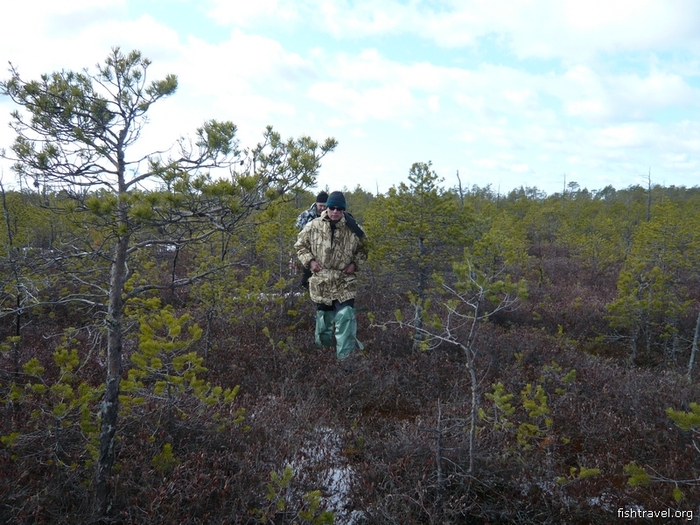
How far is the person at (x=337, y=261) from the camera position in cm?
572

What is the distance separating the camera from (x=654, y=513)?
3.21 meters

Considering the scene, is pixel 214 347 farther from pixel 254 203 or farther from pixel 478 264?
pixel 478 264

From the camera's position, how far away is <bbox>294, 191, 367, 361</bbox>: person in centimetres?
572

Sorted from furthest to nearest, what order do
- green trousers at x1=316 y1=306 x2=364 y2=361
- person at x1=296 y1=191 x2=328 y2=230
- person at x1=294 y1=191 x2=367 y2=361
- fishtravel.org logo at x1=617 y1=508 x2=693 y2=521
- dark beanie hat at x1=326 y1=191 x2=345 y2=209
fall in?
person at x1=296 y1=191 x2=328 y2=230 → green trousers at x1=316 y1=306 x2=364 y2=361 → person at x1=294 y1=191 x2=367 y2=361 → dark beanie hat at x1=326 y1=191 x2=345 y2=209 → fishtravel.org logo at x1=617 y1=508 x2=693 y2=521

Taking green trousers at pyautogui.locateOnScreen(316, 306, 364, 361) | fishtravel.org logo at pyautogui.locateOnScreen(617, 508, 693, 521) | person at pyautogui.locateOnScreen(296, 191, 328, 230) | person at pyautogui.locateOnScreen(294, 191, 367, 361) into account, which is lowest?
fishtravel.org logo at pyautogui.locateOnScreen(617, 508, 693, 521)

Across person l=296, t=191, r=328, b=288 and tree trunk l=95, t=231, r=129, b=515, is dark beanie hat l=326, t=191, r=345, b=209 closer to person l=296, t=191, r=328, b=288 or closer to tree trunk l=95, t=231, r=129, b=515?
person l=296, t=191, r=328, b=288

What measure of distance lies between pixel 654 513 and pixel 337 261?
4.08 m

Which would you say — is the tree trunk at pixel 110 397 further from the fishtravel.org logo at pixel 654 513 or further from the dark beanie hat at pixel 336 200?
the fishtravel.org logo at pixel 654 513

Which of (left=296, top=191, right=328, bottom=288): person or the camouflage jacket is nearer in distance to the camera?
A: the camouflage jacket

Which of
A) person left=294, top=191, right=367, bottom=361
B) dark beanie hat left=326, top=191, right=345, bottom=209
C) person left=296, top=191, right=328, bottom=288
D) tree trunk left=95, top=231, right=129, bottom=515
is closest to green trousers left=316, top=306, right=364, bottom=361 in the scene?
person left=294, top=191, right=367, bottom=361

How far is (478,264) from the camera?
8750 millimetres

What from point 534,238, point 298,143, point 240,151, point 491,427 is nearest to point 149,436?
point 240,151

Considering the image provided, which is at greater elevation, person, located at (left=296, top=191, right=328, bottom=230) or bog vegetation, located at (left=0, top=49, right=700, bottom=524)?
person, located at (left=296, top=191, right=328, bottom=230)

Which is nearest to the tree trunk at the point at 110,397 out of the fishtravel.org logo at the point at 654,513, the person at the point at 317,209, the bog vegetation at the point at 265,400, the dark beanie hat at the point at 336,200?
the bog vegetation at the point at 265,400
